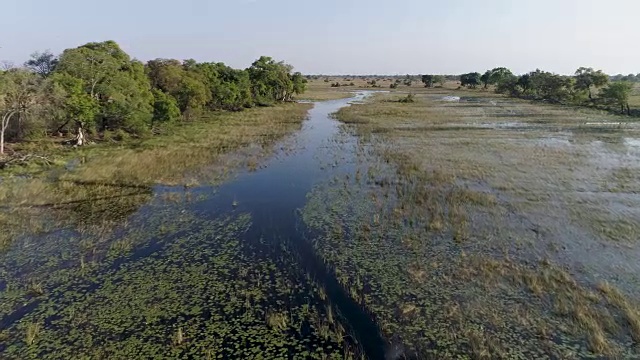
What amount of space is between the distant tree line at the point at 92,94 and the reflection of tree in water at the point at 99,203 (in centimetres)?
1191

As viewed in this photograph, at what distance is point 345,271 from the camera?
14.9 m

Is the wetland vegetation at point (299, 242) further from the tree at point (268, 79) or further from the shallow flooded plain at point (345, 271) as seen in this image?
the tree at point (268, 79)

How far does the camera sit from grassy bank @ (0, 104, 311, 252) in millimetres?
20203

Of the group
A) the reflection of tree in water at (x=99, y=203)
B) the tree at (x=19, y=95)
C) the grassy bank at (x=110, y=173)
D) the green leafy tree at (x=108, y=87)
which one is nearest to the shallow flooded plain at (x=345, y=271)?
the reflection of tree in water at (x=99, y=203)

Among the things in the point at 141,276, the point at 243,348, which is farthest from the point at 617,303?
the point at 141,276

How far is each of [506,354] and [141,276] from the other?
12.7 metres

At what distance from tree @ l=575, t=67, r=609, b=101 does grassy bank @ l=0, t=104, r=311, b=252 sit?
73.1 metres

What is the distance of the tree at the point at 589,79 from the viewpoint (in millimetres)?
79750

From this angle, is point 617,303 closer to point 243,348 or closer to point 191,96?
point 243,348

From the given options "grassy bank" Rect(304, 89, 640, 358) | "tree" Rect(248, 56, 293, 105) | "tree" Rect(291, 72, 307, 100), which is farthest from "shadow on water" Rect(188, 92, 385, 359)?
"tree" Rect(291, 72, 307, 100)

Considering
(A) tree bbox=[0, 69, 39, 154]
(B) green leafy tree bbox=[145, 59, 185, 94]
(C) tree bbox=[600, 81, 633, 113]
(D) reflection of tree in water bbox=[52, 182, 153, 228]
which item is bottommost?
(D) reflection of tree in water bbox=[52, 182, 153, 228]

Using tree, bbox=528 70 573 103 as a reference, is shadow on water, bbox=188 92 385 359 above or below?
below

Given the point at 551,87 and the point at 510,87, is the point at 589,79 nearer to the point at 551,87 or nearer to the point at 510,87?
the point at 551,87

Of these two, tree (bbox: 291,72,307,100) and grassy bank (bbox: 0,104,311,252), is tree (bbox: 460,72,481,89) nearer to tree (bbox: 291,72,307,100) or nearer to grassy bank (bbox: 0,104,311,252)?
tree (bbox: 291,72,307,100)
